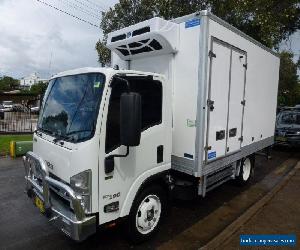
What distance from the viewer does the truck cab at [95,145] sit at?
341 centimetres

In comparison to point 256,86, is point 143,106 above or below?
below

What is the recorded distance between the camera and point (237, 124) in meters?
5.84

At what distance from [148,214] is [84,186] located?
1368 millimetres

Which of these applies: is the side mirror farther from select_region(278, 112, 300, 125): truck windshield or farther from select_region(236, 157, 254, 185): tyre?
select_region(278, 112, 300, 125): truck windshield

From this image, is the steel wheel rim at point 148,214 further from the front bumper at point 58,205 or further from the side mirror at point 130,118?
the side mirror at point 130,118

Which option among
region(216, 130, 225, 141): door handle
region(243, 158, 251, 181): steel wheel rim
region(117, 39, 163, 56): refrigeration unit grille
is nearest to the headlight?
region(117, 39, 163, 56): refrigeration unit grille

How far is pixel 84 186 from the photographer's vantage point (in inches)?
135

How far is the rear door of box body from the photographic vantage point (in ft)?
15.9

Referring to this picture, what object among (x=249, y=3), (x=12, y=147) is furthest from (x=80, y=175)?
(x=249, y=3)

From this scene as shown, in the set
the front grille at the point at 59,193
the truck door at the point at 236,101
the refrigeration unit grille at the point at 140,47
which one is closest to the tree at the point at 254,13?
the truck door at the point at 236,101

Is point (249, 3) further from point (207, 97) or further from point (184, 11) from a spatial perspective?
point (207, 97)

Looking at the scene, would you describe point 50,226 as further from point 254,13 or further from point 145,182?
point 254,13

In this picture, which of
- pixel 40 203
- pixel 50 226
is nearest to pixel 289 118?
pixel 50 226

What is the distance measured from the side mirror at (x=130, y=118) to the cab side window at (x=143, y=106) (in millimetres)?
334
